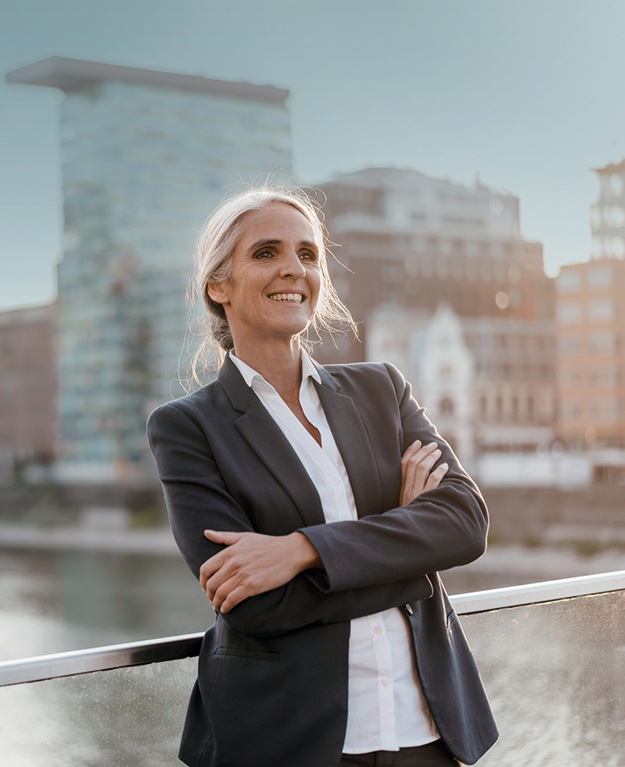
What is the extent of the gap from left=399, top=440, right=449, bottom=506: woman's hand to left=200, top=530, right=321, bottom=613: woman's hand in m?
0.24

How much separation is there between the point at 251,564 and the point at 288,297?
0.43 meters

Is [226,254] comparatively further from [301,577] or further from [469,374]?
[469,374]

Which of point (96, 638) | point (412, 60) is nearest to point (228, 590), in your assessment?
point (96, 638)

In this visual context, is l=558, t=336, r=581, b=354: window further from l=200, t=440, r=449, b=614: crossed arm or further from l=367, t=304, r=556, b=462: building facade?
l=200, t=440, r=449, b=614: crossed arm

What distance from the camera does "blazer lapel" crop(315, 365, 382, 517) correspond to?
132 centimetres

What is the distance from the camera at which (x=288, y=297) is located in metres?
→ 1.37

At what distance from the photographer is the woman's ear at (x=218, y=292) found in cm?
143

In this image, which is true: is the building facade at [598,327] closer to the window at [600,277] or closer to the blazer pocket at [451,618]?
the window at [600,277]

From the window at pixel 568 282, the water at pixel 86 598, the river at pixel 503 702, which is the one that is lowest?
the water at pixel 86 598

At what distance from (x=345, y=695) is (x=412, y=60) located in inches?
2103

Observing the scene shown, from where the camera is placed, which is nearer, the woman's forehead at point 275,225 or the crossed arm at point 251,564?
the crossed arm at point 251,564

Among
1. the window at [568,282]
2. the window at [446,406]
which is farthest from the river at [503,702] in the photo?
the window at [568,282]

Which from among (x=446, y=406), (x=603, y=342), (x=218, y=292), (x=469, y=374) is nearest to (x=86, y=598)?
(x=446, y=406)

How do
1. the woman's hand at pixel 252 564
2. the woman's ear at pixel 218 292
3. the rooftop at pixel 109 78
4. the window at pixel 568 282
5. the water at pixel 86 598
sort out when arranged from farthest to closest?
the window at pixel 568 282, the rooftop at pixel 109 78, the water at pixel 86 598, the woman's ear at pixel 218 292, the woman's hand at pixel 252 564
